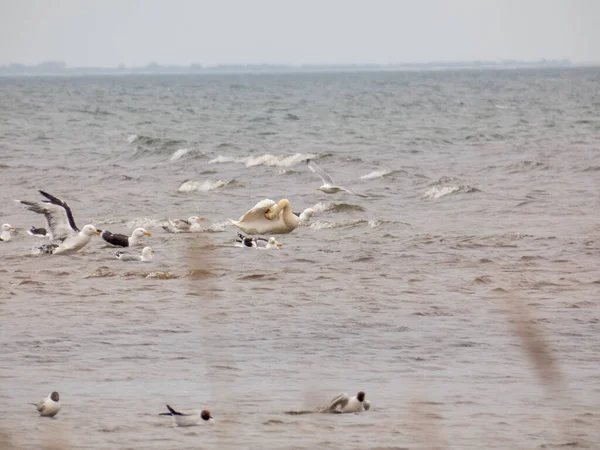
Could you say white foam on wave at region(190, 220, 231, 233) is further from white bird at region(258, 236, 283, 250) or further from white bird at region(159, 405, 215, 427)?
white bird at region(159, 405, 215, 427)

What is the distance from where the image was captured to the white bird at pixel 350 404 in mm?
8266

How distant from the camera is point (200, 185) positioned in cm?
2759

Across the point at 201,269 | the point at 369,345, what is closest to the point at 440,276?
the point at 369,345

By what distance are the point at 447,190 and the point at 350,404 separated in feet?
56.7

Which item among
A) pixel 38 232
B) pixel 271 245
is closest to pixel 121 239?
pixel 38 232

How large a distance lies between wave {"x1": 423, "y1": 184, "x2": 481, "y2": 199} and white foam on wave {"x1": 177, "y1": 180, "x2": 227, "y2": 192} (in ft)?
18.2

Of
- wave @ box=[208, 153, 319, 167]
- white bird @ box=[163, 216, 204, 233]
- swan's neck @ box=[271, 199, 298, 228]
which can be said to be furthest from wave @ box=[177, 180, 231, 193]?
swan's neck @ box=[271, 199, 298, 228]

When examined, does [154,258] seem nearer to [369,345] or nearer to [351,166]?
[369,345]

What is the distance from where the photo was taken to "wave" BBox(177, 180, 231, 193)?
89.1ft

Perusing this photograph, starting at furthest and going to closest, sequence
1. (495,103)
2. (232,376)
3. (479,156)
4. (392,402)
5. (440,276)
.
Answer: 1. (495,103)
2. (479,156)
3. (440,276)
4. (232,376)
5. (392,402)

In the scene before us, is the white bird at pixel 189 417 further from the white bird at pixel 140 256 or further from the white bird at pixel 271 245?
the white bird at pixel 271 245

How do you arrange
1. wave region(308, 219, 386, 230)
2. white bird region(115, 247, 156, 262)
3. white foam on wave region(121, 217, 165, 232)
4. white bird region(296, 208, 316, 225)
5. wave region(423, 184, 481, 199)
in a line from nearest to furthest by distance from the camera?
white bird region(115, 247, 156, 262) < white bird region(296, 208, 316, 225) < wave region(308, 219, 386, 230) < white foam on wave region(121, 217, 165, 232) < wave region(423, 184, 481, 199)

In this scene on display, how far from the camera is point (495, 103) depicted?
70.4 metres

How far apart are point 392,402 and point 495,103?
6345 centimetres
